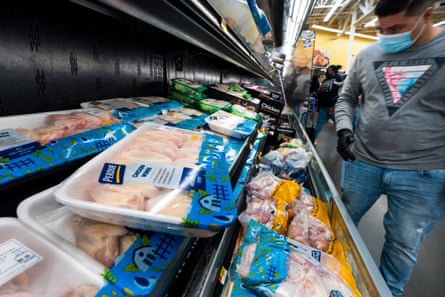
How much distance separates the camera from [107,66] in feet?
3.41

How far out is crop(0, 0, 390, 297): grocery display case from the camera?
23.1 inches

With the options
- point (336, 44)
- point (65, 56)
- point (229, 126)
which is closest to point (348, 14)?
point (336, 44)

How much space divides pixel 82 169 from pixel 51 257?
172mm

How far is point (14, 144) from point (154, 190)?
13.3 inches

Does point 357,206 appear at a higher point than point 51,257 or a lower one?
lower

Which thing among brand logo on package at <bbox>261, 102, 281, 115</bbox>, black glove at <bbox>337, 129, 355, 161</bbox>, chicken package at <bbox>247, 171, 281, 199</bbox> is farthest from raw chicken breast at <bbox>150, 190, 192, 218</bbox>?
brand logo on package at <bbox>261, 102, 281, 115</bbox>

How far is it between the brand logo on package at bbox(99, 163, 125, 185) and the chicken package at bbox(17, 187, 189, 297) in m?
0.09

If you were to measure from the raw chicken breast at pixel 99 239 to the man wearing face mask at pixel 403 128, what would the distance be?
52.2 inches

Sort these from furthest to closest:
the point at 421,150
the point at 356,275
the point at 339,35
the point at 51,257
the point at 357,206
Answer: the point at 339,35
the point at 357,206
the point at 421,150
the point at 356,275
the point at 51,257

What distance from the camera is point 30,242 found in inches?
16.2

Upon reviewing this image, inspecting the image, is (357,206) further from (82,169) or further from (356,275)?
(82,169)

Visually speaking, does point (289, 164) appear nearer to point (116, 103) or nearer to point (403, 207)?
point (403, 207)

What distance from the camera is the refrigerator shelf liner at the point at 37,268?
1.17ft

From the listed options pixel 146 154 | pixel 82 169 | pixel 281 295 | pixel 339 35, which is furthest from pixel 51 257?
pixel 339 35
